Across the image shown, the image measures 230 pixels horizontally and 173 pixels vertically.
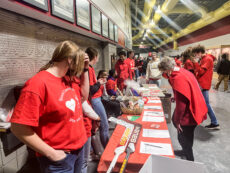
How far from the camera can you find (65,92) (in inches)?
39.8

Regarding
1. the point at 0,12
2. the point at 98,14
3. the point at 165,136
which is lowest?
the point at 165,136

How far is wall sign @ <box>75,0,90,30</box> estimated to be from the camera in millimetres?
2518

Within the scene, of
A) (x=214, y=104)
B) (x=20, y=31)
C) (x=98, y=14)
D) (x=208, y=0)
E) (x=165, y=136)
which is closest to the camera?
(x=165, y=136)

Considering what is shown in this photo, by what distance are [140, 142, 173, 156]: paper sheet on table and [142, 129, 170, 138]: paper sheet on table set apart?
143 millimetres

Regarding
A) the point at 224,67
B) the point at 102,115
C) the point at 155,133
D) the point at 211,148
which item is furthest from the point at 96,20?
the point at 224,67

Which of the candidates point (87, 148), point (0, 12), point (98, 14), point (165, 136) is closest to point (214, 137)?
point (165, 136)

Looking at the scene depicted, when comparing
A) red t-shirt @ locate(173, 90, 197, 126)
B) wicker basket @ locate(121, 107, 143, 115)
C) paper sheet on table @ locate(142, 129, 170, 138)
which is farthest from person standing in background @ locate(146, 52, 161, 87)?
paper sheet on table @ locate(142, 129, 170, 138)

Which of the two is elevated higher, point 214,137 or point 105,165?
point 105,165

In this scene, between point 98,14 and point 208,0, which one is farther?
point 208,0

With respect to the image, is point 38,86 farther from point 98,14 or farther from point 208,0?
point 208,0

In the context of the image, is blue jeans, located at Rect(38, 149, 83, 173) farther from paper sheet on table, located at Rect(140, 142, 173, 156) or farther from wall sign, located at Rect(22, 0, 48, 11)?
wall sign, located at Rect(22, 0, 48, 11)

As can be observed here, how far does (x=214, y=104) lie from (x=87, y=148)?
5017 mm

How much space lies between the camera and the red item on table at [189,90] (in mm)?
1692

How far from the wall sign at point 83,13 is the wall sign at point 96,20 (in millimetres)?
243
